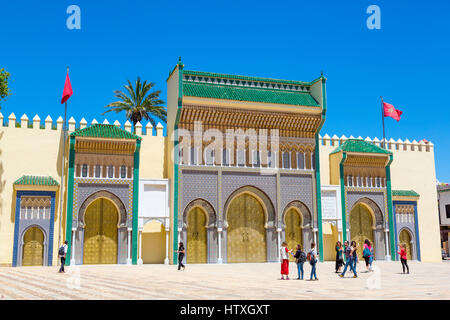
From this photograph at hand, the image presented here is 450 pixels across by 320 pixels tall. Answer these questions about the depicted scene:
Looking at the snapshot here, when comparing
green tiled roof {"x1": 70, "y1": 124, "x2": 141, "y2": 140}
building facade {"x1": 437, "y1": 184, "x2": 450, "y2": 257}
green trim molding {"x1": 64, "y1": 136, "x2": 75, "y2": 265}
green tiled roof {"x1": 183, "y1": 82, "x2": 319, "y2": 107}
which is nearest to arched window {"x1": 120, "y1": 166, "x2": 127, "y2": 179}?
green tiled roof {"x1": 70, "y1": 124, "x2": 141, "y2": 140}

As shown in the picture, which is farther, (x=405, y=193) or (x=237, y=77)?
(x=405, y=193)

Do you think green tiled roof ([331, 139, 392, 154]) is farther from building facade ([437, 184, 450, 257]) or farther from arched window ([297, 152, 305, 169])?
building facade ([437, 184, 450, 257])

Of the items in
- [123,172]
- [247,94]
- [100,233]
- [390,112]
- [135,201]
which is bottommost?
[100,233]

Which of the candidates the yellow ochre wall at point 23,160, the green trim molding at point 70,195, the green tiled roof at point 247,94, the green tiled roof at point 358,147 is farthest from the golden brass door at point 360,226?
the yellow ochre wall at point 23,160

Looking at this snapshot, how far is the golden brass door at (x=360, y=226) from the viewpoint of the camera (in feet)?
99.7

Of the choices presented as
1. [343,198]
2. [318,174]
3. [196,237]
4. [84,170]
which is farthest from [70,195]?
[343,198]

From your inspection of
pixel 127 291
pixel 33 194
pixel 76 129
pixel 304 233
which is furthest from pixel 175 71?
pixel 127 291

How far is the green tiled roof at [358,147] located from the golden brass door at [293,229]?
495cm

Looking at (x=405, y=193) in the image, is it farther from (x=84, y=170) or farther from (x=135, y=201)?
(x=84, y=170)

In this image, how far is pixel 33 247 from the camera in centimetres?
2456

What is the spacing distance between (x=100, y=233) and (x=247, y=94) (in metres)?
11.5

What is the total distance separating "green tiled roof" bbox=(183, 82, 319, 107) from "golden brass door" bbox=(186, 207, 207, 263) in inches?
259

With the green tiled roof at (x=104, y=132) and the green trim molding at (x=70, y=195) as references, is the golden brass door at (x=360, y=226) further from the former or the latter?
the green trim molding at (x=70, y=195)
